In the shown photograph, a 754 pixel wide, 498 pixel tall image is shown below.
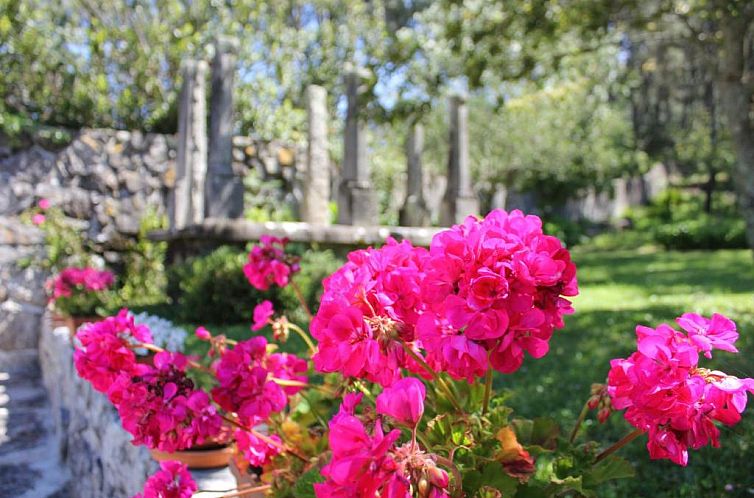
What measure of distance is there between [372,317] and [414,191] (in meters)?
7.14

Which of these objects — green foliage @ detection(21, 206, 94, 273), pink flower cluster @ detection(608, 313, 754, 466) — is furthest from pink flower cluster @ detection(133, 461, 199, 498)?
green foliage @ detection(21, 206, 94, 273)

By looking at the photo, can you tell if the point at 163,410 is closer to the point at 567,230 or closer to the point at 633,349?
the point at 633,349

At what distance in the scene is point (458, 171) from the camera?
727cm

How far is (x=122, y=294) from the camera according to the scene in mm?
6891

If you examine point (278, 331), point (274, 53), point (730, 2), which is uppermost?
point (274, 53)

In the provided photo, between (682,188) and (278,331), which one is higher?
(682,188)

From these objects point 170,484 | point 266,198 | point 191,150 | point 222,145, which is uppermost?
point 191,150

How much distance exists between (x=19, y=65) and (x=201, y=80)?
257 cm

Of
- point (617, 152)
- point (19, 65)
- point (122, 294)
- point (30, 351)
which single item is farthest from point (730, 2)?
point (617, 152)

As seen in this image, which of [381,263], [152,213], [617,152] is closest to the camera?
[381,263]

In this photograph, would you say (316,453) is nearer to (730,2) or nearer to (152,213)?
(730,2)


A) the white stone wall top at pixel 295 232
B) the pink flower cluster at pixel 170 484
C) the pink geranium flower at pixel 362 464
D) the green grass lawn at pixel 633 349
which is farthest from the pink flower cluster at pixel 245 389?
the white stone wall top at pixel 295 232

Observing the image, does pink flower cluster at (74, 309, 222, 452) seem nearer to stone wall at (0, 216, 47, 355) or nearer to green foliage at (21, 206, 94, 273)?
green foliage at (21, 206, 94, 273)

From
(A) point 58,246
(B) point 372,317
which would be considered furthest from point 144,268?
(B) point 372,317
